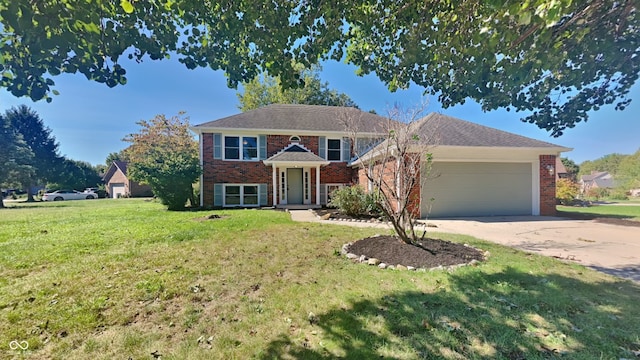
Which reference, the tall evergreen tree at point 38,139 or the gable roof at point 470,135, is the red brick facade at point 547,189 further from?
the tall evergreen tree at point 38,139

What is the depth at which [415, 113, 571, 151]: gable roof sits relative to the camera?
37.9ft

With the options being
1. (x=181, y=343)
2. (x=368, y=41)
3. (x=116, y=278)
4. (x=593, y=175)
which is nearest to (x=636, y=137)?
(x=368, y=41)

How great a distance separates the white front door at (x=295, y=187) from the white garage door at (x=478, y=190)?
8.12 metres

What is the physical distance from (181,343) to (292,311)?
4.04 ft

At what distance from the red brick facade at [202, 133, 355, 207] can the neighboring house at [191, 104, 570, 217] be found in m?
0.06

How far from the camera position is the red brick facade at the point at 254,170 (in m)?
16.1

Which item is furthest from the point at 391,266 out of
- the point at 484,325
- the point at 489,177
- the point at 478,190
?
the point at 489,177

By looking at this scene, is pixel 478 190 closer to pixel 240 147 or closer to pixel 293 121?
pixel 293 121

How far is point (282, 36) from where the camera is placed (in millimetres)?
3668

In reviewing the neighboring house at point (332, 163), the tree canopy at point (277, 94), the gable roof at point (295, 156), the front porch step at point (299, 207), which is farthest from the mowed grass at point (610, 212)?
the tree canopy at point (277, 94)

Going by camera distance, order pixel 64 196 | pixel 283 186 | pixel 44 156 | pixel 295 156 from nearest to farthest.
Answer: pixel 295 156 < pixel 283 186 < pixel 64 196 < pixel 44 156

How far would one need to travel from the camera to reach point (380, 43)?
505 cm

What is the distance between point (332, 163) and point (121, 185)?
3629 cm

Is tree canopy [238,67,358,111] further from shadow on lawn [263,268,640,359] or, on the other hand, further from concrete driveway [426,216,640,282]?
shadow on lawn [263,268,640,359]
